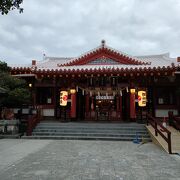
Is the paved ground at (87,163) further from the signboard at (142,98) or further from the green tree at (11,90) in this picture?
the signboard at (142,98)

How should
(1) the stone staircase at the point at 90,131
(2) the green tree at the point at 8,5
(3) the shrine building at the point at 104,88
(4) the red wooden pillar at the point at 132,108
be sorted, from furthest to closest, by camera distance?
1. (3) the shrine building at the point at 104,88
2. (4) the red wooden pillar at the point at 132,108
3. (1) the stone staircase at the point at 90,131
4. (2) the green tree at the point at 8,5

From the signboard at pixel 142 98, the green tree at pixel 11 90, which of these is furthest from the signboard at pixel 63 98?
the signboard at pixel 142 98

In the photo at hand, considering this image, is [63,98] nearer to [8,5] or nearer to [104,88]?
[104,88]

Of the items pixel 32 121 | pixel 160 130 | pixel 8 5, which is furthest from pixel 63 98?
pixel 8 5

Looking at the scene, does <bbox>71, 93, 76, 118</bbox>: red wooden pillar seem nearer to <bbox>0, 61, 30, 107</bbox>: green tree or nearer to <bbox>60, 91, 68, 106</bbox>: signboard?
<bbox>60, 91, 68, 106</bbox>: signboard

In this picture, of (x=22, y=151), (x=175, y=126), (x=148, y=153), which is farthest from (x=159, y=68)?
(x=22, y=151)

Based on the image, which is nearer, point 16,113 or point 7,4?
point 7,4

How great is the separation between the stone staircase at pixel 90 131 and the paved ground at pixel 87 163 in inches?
111

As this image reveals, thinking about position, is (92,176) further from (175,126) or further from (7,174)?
(175,126)

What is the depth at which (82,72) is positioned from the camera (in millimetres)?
17328

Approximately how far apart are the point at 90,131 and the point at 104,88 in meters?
4.14

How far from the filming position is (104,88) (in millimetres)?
18625

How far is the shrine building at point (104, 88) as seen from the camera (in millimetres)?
17436

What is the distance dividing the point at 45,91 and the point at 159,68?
9.08 m
